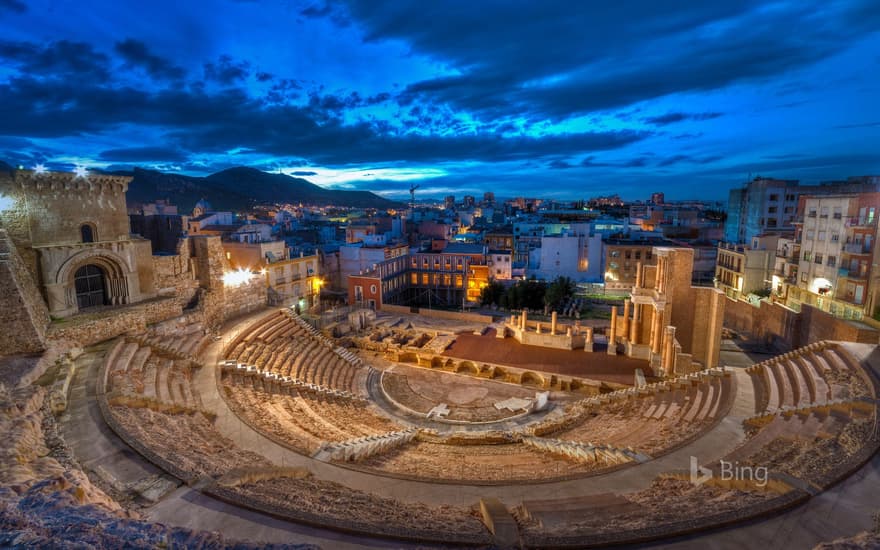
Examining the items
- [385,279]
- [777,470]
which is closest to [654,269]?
[777,470]

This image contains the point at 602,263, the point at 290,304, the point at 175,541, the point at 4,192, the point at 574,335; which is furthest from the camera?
the point at 602,263

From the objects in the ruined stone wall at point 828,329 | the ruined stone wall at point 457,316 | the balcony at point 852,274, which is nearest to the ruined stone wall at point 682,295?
the ruined stone wall at point 828,329

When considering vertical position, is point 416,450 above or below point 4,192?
below

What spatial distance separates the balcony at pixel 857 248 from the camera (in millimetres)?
27000

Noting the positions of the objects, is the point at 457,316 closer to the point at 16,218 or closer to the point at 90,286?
the point at 90,286

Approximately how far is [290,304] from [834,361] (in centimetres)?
3217

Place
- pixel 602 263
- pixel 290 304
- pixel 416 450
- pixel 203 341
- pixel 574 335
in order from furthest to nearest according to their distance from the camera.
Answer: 1. pixel 602 263
2. pixel 290 304
3. pixel 574 335
4. pixel 203 341
5. pixel 416 450

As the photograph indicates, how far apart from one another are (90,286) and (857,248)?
44.8 metres

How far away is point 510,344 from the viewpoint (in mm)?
28672

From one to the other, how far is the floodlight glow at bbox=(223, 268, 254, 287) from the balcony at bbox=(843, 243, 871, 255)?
3956cm

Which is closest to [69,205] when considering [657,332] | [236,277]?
[236,277]

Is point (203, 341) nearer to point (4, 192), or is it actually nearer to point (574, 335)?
point (4, 192)

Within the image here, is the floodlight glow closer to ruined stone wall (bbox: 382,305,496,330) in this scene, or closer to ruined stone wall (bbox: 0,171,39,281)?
ruined stone wall (bbox: 0,171,39,281)

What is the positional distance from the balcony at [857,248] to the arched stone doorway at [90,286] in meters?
44.2
